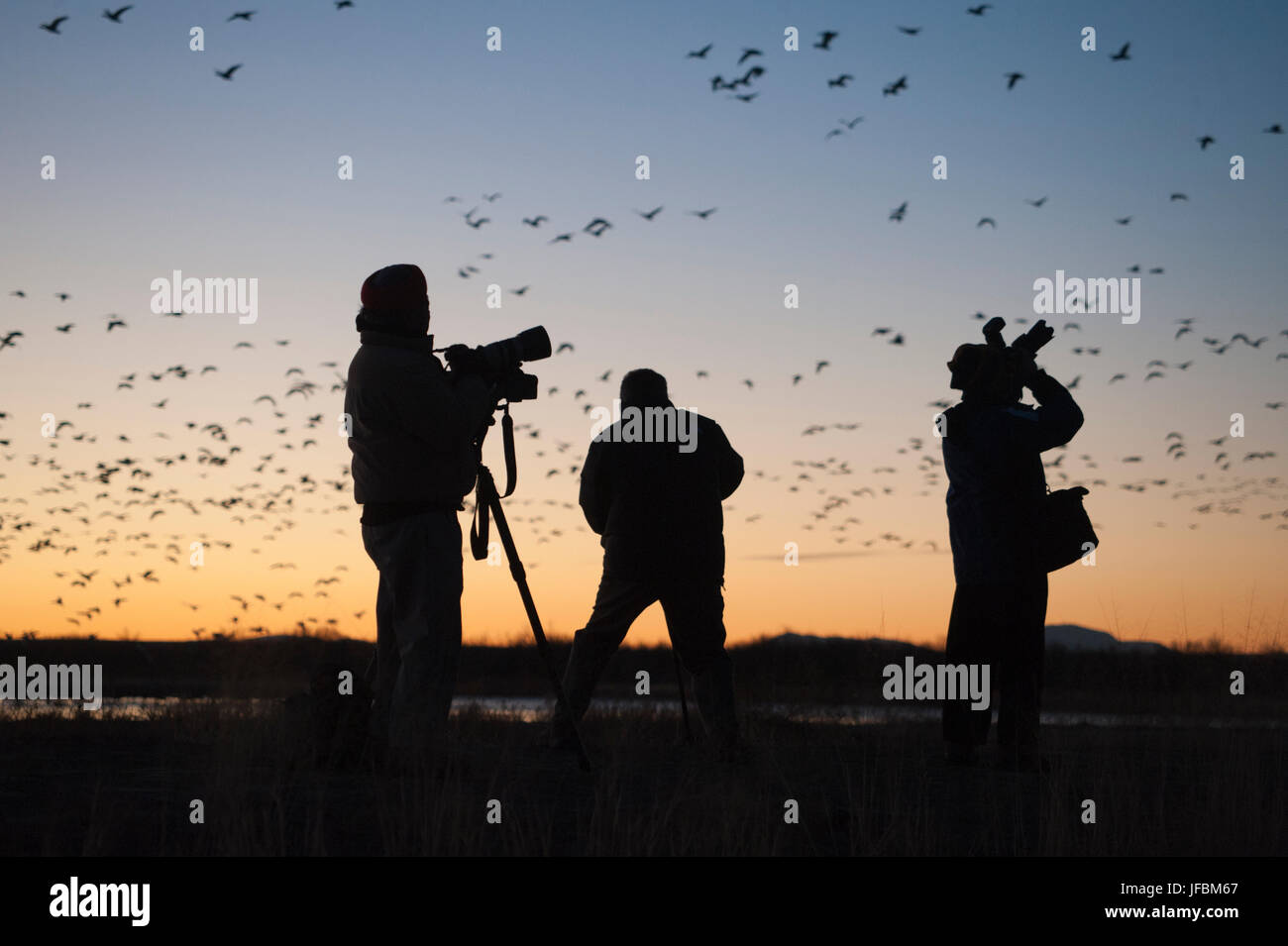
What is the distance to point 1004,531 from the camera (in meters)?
6.78

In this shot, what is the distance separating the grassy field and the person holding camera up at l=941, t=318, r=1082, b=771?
37cm

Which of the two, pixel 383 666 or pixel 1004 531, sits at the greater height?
pixel 1004 531

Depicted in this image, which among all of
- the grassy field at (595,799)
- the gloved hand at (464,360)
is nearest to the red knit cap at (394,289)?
the gloved hand at (464,360)

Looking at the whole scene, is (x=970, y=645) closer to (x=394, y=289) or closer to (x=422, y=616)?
(x=422, y=616)

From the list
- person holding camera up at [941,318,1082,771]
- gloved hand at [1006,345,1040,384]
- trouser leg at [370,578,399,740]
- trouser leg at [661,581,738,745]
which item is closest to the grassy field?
trouser leg at [370,578,399,740]

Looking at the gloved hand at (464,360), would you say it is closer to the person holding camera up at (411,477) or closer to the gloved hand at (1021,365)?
the person holding camera up at (411,477)

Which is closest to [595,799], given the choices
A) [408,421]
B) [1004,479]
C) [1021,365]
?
[408,421]

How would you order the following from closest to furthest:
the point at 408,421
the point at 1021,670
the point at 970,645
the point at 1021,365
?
1. the point at 408,421
2. the point at 1021,670
3. the point at 970,645
4. the point at 1021,365

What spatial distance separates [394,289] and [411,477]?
82 cm

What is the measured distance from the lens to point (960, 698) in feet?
22.3

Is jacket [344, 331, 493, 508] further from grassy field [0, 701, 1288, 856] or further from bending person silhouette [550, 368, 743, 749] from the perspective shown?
bending person silhouette [550, 368, 743, 749]

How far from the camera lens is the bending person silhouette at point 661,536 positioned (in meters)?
6.97
